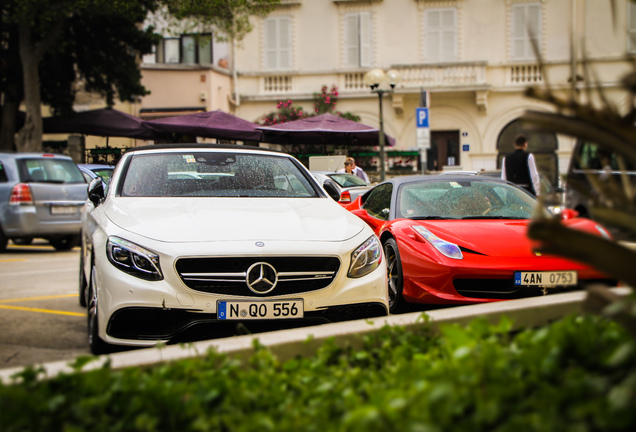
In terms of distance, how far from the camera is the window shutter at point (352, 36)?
1233 inches

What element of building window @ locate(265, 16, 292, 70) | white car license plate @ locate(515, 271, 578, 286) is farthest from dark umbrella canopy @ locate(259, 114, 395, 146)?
white car license plate @ locate(515, 271, 578, 286)

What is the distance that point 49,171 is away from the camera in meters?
13.9

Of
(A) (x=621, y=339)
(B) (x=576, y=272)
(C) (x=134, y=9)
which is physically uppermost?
(C) (x=134, y=9)

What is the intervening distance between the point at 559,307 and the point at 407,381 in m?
1.48

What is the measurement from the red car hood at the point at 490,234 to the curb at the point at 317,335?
8.32 feet

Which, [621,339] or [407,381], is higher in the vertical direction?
[621,339]

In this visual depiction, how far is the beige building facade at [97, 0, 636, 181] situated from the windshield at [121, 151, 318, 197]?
23913 mm

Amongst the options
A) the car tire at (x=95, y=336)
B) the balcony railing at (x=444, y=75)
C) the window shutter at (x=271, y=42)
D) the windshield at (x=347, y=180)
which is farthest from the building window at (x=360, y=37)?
the car tire at (x=95, y=336)

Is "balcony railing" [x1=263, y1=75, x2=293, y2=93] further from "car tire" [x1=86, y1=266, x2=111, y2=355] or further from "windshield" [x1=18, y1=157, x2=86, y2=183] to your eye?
"car tire" [x1=86, y1=266, x2=111, y2=355]

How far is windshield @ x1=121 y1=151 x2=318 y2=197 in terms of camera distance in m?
5.88

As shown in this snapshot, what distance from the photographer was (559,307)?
11.7 ft

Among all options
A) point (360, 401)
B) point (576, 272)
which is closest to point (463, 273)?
point (576, 272)

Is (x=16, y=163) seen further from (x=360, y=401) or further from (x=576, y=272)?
(x=360, y=401)

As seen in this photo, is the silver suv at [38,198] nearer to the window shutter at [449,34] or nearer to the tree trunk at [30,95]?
the tree trunk at [30,95]
